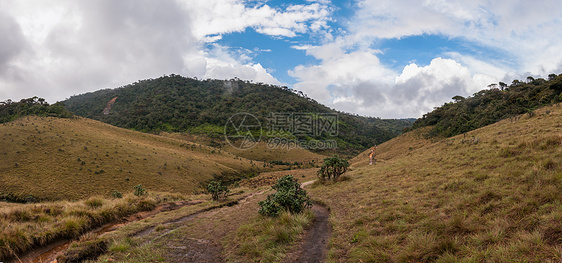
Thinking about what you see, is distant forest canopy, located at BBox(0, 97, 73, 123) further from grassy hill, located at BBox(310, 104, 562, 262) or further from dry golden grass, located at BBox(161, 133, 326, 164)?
grassy hill, located at BBox(310, 104, 562, 262)

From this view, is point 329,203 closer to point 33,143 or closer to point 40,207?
point 40,207

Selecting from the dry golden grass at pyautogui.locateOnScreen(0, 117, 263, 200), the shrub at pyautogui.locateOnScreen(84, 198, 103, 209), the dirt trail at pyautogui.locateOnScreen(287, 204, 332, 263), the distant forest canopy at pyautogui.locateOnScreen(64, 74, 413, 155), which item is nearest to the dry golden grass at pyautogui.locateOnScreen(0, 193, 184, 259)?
the shrub at pyautogui.locateOnScreen(84, 198, 103, 209)

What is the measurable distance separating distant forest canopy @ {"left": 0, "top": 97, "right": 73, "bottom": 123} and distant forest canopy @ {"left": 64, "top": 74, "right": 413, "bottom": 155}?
40.5 meters

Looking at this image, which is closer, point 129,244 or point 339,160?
point 129,244

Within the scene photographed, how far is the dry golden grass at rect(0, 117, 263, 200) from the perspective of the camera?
25.0 meters

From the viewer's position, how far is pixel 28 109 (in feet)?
184

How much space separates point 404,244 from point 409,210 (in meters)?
2.37

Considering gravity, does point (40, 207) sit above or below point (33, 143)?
below

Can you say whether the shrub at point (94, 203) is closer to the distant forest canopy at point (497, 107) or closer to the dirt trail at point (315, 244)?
the dirt trail at point (315, 244)

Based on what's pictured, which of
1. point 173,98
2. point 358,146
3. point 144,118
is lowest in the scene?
point 358,146

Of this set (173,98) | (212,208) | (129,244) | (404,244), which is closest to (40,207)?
(129,244)

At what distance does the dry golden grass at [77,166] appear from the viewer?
81.9 ft

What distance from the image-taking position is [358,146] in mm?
113062

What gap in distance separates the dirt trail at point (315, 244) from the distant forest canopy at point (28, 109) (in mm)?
72638
